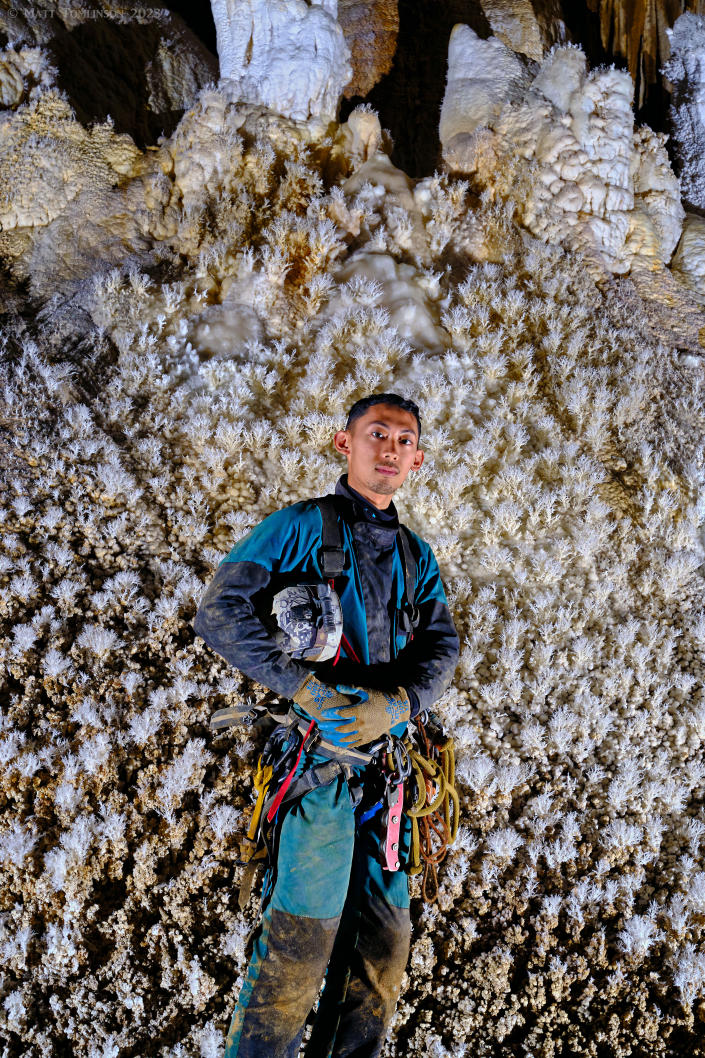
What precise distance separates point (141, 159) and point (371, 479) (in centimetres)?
742

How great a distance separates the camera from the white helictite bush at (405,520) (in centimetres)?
369

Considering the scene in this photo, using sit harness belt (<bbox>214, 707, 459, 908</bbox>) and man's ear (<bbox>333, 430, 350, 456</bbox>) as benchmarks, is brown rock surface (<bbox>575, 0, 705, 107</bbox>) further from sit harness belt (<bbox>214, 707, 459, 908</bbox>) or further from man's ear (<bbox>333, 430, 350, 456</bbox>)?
sit harness belt (<bbox>214, 707, 459, 908</bbox>)

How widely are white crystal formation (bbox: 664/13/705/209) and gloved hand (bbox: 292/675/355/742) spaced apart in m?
11.5

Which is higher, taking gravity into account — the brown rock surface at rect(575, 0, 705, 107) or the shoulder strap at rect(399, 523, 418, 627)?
the brown rock surface at rect(575, 0, 705, 107)

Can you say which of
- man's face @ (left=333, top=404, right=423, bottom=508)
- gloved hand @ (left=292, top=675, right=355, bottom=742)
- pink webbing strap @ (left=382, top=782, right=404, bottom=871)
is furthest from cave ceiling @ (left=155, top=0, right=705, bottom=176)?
pink webbing strap @ (left=382, top=782, right=404, bottom=871)

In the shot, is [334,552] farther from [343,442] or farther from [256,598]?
[343,442]

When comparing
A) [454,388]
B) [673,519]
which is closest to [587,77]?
[454,388]

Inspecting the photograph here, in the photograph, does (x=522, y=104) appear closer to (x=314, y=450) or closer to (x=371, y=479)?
(x=314, y=450)

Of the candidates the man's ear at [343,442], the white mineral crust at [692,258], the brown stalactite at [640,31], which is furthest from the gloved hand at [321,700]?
the brown stalactite at [640,31]

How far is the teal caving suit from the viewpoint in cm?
275

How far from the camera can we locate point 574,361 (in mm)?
7109

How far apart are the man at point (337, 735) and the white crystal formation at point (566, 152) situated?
22.6 ft

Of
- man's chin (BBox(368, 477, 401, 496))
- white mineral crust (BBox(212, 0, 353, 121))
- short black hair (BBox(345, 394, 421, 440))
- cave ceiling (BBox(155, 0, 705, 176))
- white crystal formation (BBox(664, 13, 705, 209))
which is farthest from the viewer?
cave ceiling (BBox(155, 0, 705, 176))

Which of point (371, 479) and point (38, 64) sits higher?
point (38, 64)
